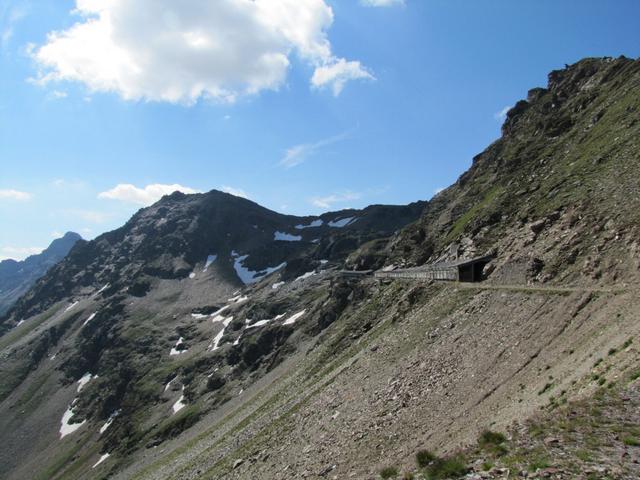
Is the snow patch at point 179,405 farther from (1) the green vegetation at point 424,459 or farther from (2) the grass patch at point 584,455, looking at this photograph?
(2) the grass patch at point 584,455

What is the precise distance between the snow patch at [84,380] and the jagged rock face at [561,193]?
143 m

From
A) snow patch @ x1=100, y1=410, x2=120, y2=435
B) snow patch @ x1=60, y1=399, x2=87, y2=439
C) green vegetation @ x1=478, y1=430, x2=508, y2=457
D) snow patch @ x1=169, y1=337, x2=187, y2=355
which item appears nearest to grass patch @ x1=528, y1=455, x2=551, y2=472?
green vegetation @ x1=478, y1=430, x2=508, y2=457

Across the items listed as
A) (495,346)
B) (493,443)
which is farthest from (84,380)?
(493,443)

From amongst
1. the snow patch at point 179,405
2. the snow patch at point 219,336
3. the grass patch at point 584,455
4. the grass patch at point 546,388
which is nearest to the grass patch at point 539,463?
the grass patch at point 584,455

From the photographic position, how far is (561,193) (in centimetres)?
5550

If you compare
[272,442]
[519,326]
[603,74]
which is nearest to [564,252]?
[519,326]

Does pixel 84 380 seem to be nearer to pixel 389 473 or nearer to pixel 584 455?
pixel 389 473

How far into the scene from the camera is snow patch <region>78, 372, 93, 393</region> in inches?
7274

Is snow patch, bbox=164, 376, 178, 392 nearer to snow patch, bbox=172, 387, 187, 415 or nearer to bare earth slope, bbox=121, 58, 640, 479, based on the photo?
snow patch, bbox=172, 387, 187, 415

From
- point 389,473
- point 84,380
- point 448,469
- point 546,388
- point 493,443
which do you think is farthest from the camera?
point 84,380

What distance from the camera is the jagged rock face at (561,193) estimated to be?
40094mm

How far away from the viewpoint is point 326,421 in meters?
39.6

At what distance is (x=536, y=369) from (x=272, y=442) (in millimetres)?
27324

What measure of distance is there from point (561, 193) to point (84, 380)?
642 ft
